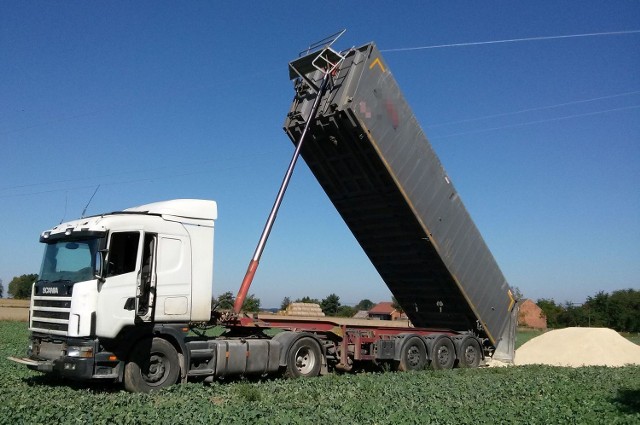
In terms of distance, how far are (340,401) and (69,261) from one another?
4909 mm

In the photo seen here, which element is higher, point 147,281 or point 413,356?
point 147,281

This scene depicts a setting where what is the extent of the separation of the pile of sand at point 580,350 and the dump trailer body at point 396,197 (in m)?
4.15

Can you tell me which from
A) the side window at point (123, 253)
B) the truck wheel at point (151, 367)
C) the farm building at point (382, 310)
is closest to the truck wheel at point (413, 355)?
the truck wheel at point (151, 367)

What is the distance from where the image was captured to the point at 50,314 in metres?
9.30

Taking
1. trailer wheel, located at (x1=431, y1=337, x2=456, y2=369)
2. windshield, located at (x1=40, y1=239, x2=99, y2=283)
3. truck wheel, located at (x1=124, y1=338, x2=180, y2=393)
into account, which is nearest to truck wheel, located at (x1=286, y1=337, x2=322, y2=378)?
truck wheel, located at (x1=124, y1=338, x2=180, y2=393)

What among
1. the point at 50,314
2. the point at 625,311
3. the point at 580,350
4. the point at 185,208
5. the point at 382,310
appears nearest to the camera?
the point at 50,314

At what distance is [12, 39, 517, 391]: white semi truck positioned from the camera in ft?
30.0

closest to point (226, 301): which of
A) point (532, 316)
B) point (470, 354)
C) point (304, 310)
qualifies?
point (470, 354)

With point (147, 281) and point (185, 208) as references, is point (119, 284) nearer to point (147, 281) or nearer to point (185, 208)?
point (147, 281)

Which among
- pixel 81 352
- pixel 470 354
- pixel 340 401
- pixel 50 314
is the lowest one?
pixel 340 401

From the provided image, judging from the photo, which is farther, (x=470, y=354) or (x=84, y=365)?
(x=470, y=354)

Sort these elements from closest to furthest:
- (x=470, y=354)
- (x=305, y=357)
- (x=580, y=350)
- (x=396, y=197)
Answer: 1. (x=305, y=357)
2. (x=396, y=197)
3. (x=470, y=354)
4. (x=580, y=350)

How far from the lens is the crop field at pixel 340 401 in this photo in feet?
22.7

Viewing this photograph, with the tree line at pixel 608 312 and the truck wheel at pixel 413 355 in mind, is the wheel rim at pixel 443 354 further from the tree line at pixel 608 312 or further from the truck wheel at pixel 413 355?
the tree line at pixel 608 312
